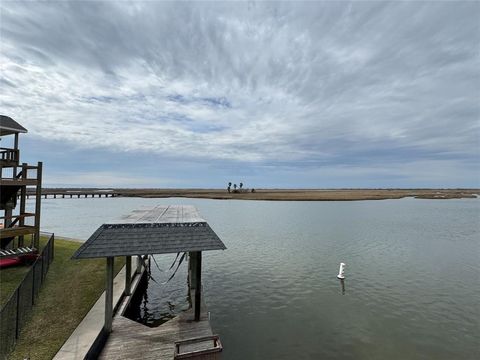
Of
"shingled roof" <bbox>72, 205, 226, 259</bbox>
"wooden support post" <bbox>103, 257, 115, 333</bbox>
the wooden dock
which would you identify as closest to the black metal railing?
"wooden support post" <bbox>103, 257, 115, 333</bbox>

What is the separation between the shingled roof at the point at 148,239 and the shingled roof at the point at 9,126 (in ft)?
46.0

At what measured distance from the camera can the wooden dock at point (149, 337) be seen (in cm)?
988

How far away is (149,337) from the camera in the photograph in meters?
11.0

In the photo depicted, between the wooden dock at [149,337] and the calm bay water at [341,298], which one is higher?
the wooden dock at [149,337]

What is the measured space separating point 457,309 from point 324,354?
9.77 m

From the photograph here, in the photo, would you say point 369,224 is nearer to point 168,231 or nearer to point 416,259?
point 416,259

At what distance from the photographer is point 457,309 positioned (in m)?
16.4

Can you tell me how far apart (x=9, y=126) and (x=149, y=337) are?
17764 millimetres

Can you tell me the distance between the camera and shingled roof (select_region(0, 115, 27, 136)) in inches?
768

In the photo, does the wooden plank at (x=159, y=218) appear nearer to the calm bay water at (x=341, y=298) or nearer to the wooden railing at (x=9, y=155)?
the calm bay water at (x=341, y=298)

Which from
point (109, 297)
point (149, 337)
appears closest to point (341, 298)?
point (149, 337)

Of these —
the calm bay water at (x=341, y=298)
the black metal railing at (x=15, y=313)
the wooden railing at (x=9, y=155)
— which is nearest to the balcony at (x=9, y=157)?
the wooden railing at (x=9, y=155)

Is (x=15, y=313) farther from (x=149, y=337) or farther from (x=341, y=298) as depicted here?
(x=341, y=298)

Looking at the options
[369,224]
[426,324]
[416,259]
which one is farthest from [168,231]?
[369,224]
